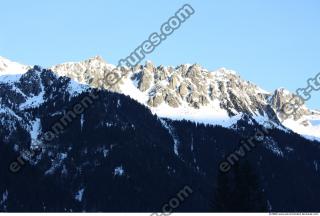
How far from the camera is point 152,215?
178ft

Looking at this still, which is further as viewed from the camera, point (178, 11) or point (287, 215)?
point (178, 11)

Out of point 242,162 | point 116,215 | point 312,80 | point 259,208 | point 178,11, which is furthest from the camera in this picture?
point 312,80

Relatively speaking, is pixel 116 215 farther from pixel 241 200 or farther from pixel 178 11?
pixel 178 11

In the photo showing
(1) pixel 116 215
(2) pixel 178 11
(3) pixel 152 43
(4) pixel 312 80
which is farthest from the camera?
(4) pixel 312 80

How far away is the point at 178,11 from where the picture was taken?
108 m

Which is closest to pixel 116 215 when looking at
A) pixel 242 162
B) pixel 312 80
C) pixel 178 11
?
pixel 242 162

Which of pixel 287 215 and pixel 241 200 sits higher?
pixel 241 200

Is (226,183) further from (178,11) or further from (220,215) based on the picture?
(220,215)

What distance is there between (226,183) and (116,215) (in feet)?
144

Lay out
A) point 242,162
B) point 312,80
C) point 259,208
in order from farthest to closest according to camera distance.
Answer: point 312,80 → point 242,162 → point 259,208

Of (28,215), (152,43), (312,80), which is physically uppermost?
(152,43)

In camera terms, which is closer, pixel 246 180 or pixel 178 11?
pixel 246 180

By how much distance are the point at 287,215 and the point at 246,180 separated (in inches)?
1576

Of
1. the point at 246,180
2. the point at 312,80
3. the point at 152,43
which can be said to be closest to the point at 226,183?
the point at 246,180
